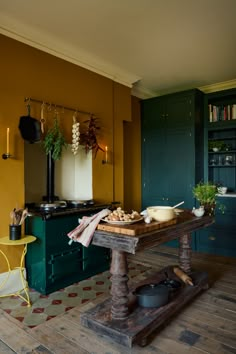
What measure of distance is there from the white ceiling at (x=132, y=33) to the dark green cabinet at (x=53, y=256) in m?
2.00

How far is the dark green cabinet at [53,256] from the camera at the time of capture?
279 cm

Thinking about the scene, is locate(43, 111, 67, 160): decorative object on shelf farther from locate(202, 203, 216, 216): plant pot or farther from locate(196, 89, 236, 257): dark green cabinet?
locate(196, 89, 236, 257): dark green cabinet

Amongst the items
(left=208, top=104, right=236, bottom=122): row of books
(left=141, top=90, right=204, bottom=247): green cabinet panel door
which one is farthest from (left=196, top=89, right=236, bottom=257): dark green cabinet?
(left=141, top=90, right=204, bottom=247): green cabinet panel door

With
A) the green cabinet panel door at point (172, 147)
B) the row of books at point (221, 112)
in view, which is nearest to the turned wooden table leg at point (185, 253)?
the green cabinet panel door at point (172, 147)

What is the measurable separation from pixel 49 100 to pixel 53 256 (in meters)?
1.77

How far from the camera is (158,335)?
2.04 m

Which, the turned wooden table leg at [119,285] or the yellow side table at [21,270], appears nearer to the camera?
the turned wooden table leg at [119,285]

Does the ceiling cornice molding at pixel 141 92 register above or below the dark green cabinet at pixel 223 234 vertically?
above

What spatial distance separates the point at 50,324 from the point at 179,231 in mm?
1296

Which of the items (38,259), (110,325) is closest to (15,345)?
(110,325)

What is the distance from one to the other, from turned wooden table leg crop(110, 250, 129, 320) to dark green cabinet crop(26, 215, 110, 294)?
1.02 m

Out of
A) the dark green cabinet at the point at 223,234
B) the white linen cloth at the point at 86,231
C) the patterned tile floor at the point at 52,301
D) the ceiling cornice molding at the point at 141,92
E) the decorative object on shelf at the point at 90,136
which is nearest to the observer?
the white linen cloth at the point at 86,231

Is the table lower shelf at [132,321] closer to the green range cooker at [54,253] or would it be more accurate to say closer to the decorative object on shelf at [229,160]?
the green range cooker at [54,253]

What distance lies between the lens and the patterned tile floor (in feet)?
7.71
